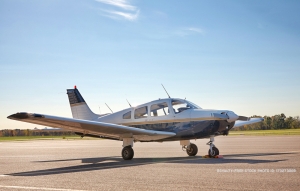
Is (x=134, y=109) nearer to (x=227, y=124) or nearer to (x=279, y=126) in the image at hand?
(x=227, y=124)

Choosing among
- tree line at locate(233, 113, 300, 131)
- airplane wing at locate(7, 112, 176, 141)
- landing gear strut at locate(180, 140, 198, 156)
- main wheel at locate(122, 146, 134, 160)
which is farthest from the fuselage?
tree line at locate(233, 113, 300, 131)

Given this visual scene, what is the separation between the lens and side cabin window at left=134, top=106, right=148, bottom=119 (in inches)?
733

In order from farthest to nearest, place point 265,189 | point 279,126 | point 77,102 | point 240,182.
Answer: point 279,126
point 77,102
point 240,182
point 265,189

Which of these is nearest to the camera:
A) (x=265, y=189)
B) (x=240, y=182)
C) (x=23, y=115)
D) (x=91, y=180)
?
(x=265, y=189)

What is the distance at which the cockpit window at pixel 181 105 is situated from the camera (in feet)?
58.4

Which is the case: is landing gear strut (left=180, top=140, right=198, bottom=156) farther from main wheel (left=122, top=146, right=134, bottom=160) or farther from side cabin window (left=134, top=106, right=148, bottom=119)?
main wheel (left=122, top=146, right=134, bottom=160)

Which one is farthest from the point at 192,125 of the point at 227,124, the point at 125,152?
the point at 125,152

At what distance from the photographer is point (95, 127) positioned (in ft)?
54.0

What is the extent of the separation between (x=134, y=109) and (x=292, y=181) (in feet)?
36.6

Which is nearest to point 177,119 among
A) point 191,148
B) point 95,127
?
point 191,148

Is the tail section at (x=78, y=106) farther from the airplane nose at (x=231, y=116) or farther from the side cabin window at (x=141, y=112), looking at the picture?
the airplane nose at (x=231, y=116)

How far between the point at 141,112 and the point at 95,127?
296 cm

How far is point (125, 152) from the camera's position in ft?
56.3

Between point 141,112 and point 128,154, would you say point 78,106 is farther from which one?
point 128,154
